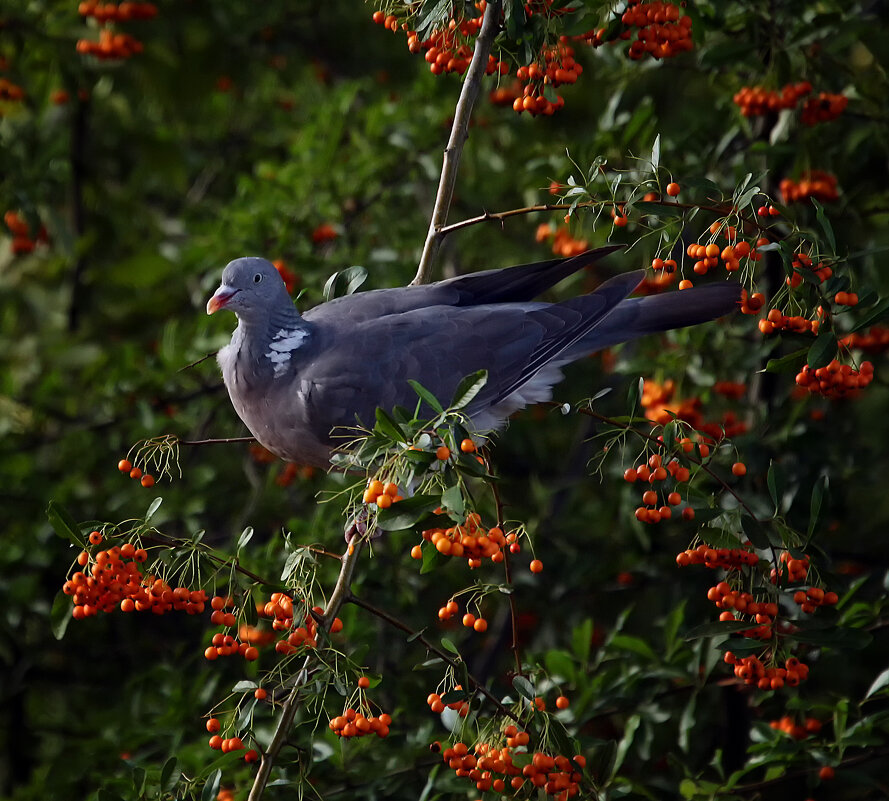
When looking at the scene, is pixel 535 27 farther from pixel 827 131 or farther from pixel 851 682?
pixel 851 682

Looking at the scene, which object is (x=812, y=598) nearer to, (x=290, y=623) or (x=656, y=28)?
(x=290, y=623)

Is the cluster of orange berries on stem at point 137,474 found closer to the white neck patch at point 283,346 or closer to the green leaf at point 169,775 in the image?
the white neck patch at point 283,346

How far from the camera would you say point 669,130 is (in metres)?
4.11

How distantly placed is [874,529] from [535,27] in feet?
8.40

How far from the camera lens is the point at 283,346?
2.64m

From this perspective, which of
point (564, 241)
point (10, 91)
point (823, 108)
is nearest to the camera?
point (823, 108)

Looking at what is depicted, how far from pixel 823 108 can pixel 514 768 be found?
194 cm

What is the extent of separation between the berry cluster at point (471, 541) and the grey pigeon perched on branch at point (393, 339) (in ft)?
2.28

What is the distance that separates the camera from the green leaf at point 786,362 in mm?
2121

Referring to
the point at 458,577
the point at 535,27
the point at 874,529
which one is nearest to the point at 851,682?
the point at 874,529

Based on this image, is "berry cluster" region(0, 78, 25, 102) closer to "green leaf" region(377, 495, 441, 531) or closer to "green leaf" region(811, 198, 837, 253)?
"green leaf" region(377, 495, 441, 531)

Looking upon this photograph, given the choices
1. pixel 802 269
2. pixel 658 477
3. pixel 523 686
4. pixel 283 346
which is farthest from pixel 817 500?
pixel 283 346

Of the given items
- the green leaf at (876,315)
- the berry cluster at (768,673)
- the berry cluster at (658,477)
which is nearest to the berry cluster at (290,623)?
the berry cluster at (658,477)

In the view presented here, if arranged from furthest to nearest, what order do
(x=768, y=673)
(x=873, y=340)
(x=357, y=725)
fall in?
(x=873, y=340), (x=768, y=673), (x=357, y=725)
